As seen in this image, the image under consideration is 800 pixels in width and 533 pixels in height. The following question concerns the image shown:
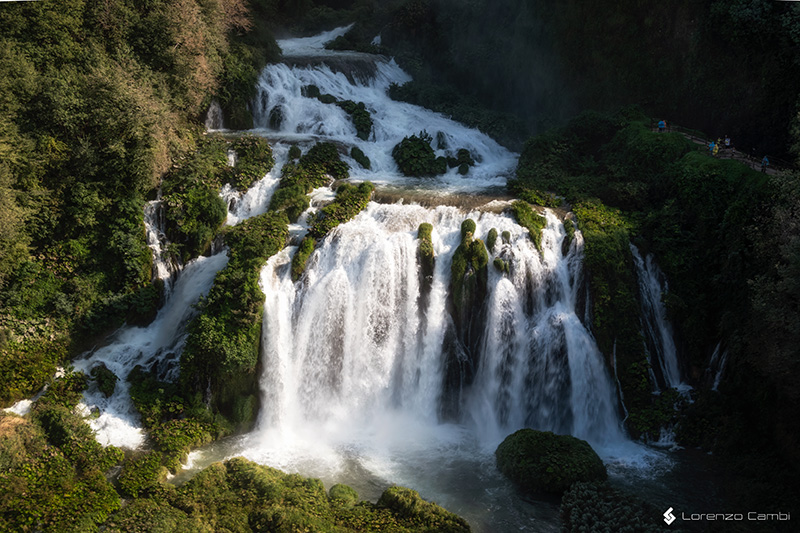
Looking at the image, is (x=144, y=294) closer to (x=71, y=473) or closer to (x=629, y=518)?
(x=71, y=473)

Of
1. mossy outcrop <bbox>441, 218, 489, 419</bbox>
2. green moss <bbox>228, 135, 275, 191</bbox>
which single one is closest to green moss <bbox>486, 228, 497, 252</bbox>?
mossy outcrop <bbox>441, 218, 489, 419</bbox>

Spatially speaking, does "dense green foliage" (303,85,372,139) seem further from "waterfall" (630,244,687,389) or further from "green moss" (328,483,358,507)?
"green moss" (328,483,358,507)

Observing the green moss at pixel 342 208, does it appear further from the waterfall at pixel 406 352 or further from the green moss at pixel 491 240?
the green moss at pixel 491 240

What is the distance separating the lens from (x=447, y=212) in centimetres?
1986

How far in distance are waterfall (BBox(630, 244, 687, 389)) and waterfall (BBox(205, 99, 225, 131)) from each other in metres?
18.9

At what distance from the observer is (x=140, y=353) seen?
61.5ft

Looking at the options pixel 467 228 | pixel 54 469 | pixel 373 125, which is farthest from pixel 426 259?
pixel 373 125

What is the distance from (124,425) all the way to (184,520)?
566 cm

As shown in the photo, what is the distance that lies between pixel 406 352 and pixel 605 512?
7287 mm

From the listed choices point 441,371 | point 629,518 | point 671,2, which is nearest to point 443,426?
point 441,371

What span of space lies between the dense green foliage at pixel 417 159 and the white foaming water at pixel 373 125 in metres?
0.37

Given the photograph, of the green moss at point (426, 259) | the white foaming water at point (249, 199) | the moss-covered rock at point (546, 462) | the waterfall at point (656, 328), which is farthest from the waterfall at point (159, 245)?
the waterfall at point (656, 328)

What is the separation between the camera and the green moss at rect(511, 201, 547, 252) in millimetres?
18672

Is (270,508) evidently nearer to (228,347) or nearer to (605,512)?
(228,347)
